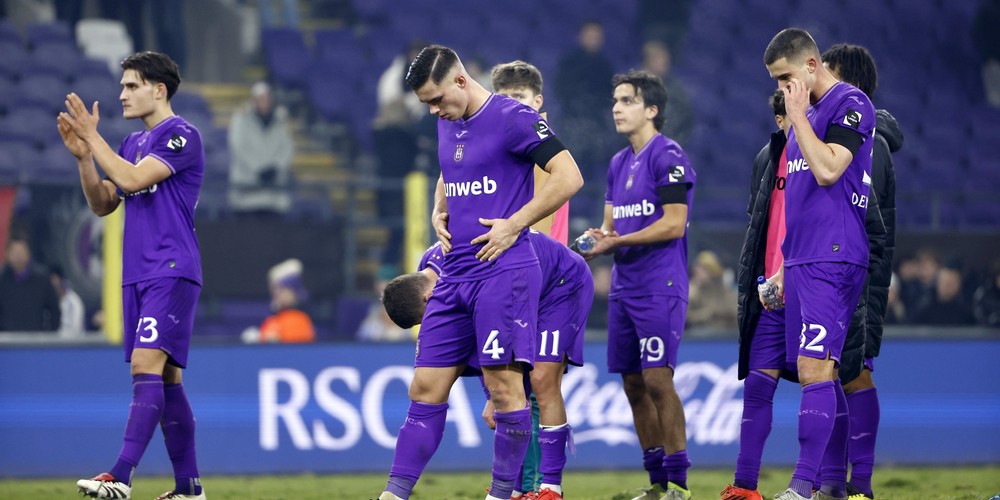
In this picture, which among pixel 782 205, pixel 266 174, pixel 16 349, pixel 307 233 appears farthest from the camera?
pixel 266 174

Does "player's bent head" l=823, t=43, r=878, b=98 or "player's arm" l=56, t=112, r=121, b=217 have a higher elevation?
"player's bent head" l=823, t=43, r=878, b=98

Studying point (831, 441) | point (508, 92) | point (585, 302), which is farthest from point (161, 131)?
point (831, 441)

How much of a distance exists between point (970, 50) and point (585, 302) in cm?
1392

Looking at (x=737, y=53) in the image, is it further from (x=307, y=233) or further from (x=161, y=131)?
(x=161, y=131)

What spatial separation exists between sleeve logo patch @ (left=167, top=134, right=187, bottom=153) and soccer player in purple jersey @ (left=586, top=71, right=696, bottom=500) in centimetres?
248

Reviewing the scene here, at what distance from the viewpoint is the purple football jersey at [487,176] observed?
19.9 feet

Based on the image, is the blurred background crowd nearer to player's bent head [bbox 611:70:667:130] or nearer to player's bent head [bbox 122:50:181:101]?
player's bent head [bbox 611:70:667:130]

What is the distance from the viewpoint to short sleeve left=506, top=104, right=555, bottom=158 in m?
6.07

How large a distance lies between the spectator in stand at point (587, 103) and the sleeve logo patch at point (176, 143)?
8.18m

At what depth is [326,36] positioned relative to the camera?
17594 millimetres

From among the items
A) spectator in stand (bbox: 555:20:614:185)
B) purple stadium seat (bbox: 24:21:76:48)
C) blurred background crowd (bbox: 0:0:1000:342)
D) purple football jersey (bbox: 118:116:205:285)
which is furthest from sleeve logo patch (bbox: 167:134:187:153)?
purple stadium seat (bbox: 24:21:76:48)

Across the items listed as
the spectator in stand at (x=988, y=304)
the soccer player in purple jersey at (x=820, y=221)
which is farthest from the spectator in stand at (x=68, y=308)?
the spectator in stand at (x=988, y=304)

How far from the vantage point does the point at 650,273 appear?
25.5ft

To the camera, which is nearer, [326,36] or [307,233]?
[307,233]
